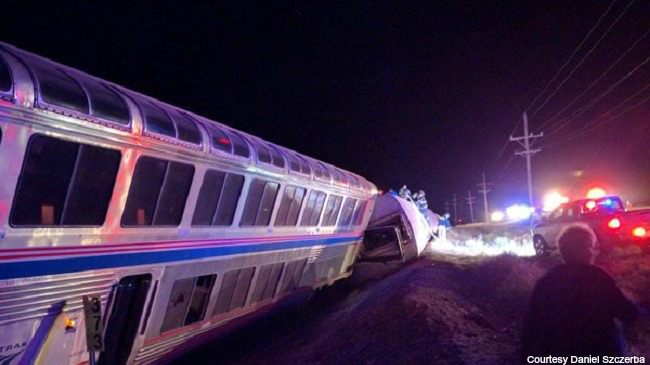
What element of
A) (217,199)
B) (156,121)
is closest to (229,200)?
(217,199)

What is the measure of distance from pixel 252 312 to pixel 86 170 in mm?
4674

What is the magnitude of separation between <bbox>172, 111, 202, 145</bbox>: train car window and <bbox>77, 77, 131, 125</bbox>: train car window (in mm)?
882

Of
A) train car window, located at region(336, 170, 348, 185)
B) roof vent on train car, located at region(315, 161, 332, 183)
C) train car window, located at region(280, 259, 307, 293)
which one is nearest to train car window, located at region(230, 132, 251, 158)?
train car window, located at region(280, 259, 307, 293)

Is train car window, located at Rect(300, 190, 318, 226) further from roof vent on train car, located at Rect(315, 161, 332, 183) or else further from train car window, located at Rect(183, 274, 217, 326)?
train car window, located at Rect(183, 274, 217, 326)

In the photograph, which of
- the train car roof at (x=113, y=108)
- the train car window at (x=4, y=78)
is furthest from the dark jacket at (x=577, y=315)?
the train car window at (x=4, y=78)

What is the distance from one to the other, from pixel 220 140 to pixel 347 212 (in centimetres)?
716

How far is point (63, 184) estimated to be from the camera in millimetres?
4406

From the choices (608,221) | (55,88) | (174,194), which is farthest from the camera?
(608,221)

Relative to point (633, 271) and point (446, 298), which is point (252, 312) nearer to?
point (446, 298)

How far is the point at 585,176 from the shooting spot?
147 feet

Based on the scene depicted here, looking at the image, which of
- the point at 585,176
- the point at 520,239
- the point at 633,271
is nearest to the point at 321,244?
the point at 633,271

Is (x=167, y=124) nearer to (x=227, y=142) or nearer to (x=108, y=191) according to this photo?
(x=108, y=191)

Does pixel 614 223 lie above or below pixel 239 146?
above

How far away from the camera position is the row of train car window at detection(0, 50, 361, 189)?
415cm
